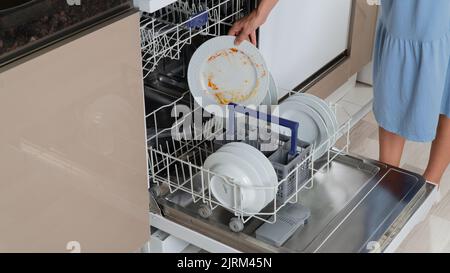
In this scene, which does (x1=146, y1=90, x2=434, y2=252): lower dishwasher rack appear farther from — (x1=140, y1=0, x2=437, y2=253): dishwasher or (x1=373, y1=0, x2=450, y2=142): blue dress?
(x1=373, y1=0, x2=450, y2=142): blue dress

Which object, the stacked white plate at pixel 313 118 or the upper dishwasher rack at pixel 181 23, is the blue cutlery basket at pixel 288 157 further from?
the upper dishwasher rack at pixel 181 23

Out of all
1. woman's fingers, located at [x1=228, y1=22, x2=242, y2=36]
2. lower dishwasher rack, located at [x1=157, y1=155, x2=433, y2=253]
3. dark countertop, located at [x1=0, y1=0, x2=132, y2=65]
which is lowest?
lower dishwasher rack, located at [x1=157, y1=155, x2=433, y2=253]

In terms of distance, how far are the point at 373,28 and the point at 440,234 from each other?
3.21ft

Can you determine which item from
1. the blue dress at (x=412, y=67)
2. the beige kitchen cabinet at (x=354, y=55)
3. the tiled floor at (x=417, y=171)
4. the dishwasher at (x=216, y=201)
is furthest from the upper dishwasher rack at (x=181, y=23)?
the tiled floor at (x=417, y=171)

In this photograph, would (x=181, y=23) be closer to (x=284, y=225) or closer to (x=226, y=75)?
(x=226, y=75)

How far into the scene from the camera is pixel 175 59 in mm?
1829

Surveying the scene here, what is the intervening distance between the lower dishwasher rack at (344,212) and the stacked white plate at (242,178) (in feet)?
0.21

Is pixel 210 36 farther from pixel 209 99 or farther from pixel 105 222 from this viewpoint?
pixel 105 222

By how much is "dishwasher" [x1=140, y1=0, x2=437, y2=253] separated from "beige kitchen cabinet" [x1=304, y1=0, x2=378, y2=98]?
1.85ft

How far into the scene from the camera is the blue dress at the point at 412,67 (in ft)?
5.78

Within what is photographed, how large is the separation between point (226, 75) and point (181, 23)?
0.25 metres

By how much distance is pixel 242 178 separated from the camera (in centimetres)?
154

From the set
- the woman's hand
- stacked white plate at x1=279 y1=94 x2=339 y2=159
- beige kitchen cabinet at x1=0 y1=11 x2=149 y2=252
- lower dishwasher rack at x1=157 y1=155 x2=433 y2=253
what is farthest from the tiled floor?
beige kitchen cabinet at x1=0 y1=11 x2=149 y2=252

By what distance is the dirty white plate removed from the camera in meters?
1.77
